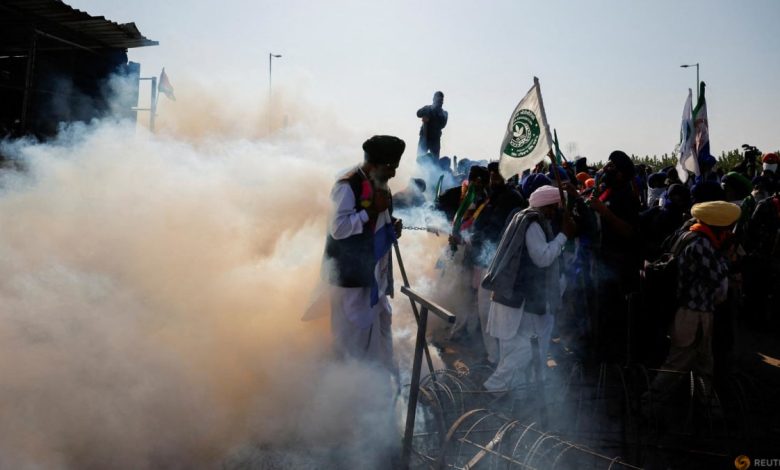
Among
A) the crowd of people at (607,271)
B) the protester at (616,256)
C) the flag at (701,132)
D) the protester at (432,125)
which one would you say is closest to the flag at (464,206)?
the crowd of people at (607,271)

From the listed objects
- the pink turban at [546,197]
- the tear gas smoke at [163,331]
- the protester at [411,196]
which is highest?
the pink turban at [546,197]

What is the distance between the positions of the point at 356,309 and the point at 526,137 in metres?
2.47

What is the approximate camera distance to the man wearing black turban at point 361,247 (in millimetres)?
4332

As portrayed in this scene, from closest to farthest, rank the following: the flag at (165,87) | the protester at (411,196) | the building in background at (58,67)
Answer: the protester at (411,196)
the building in background at (58,67)
the flag at (165,87)

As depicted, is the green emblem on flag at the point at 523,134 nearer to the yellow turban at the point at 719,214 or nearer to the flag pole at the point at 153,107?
the yellow turban at the point at 719,214

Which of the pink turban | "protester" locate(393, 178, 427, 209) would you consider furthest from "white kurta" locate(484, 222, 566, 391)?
"protester" locate(393, 178, 427, 209)

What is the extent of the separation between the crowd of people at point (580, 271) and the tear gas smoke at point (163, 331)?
69cm

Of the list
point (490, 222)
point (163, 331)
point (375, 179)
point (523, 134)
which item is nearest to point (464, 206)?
point (490, 222)

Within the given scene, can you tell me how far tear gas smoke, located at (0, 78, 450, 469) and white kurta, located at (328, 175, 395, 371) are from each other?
7.8 inches

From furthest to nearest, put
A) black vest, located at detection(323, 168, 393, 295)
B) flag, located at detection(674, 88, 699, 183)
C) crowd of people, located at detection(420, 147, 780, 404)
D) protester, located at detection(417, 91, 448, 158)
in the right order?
protester, located at detection(417, 91, 448, 158)
flag, located at detection(674, 88, 699, 183)
crowd of people, located at detection(420, 147, 780, 404)
black vest, located at detection(323, 168, 393, 295)

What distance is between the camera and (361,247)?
14.7ft

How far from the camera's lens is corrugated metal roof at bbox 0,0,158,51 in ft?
33.7

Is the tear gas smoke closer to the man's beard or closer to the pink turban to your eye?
the man's beard

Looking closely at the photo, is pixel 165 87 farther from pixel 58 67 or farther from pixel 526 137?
pixel 526 137
